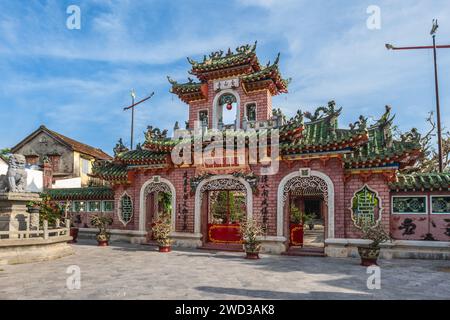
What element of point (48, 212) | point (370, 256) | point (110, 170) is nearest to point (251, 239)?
point (370, 256)

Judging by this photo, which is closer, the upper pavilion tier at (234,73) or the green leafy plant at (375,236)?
the green leafy plant at (375,236)

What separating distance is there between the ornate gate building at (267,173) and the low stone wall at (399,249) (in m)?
0.04

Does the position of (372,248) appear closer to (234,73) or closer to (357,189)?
(357,189)

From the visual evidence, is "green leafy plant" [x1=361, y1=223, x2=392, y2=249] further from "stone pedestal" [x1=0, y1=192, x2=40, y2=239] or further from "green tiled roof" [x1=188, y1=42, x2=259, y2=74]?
"stone pedestal" [x1=0, y1=192, x2=40, y2=239]

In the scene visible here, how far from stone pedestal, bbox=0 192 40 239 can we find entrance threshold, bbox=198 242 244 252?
7170mm

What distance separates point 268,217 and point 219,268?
412 centimetres

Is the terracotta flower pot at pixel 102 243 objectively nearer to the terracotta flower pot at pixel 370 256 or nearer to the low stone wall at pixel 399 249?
the low stone wall at pixel 399 249

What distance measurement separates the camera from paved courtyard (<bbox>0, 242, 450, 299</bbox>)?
6.46m

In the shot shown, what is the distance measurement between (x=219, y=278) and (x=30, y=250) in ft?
22.2

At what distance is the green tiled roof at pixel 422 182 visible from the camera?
11.2 metres

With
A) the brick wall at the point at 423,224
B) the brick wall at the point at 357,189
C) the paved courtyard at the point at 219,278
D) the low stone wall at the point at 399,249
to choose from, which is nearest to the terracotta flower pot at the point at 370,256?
the paved courtyard at the point at 219,278

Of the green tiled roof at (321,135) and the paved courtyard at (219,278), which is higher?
the green tiled roof at (321,135)
